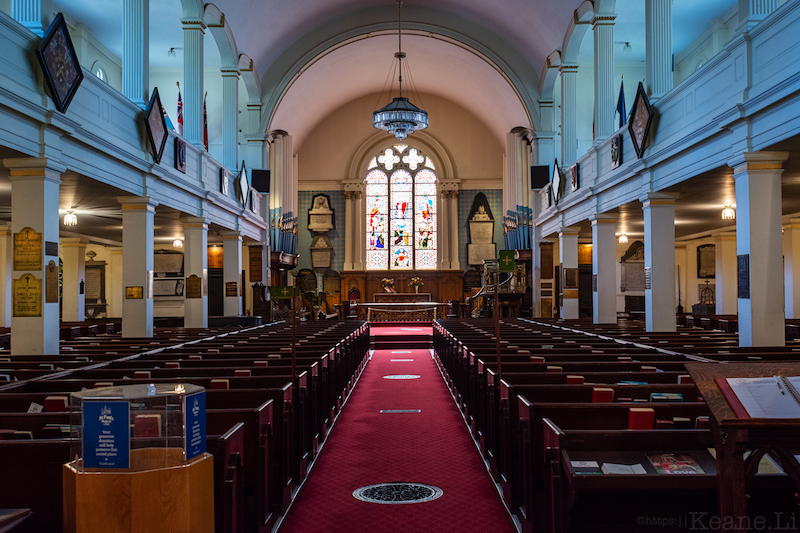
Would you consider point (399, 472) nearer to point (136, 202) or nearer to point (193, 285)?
point (136, 202)

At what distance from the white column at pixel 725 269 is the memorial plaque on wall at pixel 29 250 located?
15.4m

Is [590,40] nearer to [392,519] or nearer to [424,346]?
[424,346]

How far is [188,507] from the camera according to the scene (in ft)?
6.98

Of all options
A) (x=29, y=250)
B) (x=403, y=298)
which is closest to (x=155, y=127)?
(x=29, y=250)

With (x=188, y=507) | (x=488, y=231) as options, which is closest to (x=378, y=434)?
(x=188, y=507)

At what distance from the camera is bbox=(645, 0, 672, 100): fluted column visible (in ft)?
31.5

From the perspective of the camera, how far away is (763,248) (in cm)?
711

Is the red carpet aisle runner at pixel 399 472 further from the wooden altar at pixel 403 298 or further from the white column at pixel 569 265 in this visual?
the wooden altar at pixel 403 298

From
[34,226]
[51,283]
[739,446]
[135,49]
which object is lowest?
[739,446]

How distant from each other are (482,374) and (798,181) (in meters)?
6.78

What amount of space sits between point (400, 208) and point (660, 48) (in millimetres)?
15675

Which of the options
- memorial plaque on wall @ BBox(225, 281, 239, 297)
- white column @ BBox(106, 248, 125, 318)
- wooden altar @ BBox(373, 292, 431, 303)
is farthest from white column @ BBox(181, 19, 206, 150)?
wooden altar @ BBox(373, 292, 431, 303)

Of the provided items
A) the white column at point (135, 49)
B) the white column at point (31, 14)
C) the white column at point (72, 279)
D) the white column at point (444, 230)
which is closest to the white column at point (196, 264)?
the white column at point (135, 49)

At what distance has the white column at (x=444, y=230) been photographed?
941 inches
